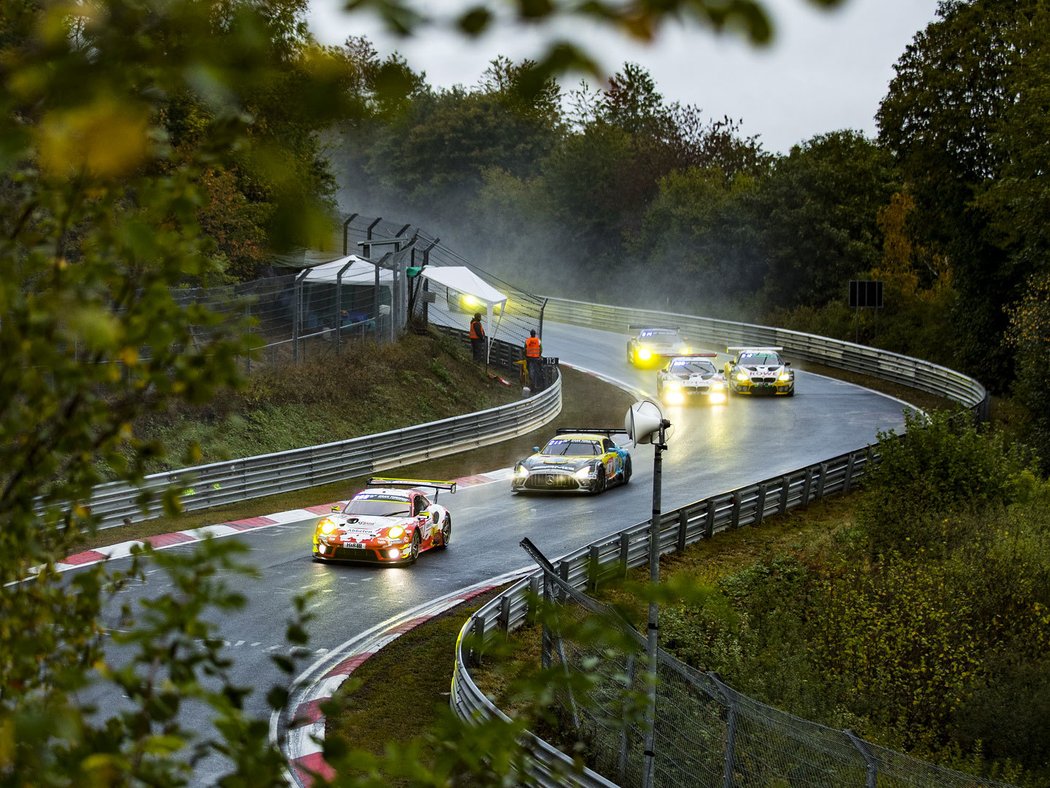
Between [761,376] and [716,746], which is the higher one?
[716,746]

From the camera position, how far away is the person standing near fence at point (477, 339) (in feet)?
132

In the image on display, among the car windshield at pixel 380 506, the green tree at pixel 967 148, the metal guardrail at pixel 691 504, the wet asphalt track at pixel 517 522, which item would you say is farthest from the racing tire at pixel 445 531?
the green tree at pixel 967 148

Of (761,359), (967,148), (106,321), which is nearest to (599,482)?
(761,359)

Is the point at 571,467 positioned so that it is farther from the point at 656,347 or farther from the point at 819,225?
the point at 819,225

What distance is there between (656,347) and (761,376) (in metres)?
7.26

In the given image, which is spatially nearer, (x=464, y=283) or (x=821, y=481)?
(x=821, y=481)

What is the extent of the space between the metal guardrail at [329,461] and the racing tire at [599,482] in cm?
492

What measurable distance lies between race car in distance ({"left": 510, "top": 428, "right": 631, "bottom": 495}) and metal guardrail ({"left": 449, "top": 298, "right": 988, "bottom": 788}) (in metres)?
3.11

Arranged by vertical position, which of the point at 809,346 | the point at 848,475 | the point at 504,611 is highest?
the point at 504,611

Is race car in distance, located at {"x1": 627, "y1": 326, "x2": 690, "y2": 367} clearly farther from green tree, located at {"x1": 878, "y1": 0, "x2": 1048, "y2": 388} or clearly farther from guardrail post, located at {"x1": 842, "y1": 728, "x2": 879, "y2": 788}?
guardrail post, located at {"x1": 842, "y1": 728, "x2": 879, "y2": 788}

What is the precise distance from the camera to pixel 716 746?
463 inches

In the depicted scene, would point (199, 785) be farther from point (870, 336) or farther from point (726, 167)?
point (726, 167)

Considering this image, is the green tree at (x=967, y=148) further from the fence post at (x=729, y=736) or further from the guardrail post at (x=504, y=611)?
the fence post at (x=729, y=736)

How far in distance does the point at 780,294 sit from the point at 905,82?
16797 mm
